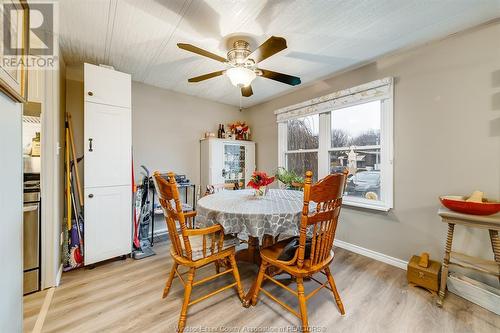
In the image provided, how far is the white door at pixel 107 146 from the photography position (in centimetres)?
221

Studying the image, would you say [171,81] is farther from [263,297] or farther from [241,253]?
[263,297]

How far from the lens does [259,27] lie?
184 centimetres

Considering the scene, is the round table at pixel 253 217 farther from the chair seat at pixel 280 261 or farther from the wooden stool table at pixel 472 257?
the wooden stool table at pixel 472 257

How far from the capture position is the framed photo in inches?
31.9

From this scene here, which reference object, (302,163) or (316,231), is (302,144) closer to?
(302,163)

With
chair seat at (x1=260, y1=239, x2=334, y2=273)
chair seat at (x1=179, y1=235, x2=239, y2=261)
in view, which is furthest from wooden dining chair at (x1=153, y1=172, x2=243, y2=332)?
chair seat at (x1=260, y1=239, x2=334, y2=273)

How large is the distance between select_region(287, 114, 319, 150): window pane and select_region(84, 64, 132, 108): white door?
8.31 ft

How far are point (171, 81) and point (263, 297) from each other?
3017 mm

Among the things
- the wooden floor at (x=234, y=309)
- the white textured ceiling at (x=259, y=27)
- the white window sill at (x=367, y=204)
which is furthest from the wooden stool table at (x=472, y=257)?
the white textured ceiling at (x=259, y=27)

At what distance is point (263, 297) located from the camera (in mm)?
1774

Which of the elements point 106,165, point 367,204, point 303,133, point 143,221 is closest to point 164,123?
point 106,165

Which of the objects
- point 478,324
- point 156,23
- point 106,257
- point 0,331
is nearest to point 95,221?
point 106,257

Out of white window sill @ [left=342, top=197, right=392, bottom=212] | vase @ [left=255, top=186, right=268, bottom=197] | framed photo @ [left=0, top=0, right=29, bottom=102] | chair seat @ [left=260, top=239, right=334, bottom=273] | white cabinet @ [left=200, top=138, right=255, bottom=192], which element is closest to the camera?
framed photo @ [left=0, top=0, right=29, bottom=102]

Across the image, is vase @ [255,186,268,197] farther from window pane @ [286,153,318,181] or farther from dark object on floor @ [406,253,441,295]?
dark object on floor @ [406,253,441,295]
